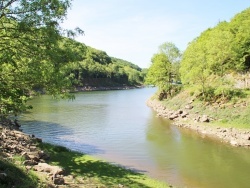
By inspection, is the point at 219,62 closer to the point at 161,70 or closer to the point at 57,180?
the point at 161,70

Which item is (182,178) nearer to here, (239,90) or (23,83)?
(23,83)

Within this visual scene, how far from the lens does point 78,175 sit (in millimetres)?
20719

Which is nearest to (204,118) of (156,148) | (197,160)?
(156,148)

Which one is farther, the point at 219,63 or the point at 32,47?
the point at 219,63

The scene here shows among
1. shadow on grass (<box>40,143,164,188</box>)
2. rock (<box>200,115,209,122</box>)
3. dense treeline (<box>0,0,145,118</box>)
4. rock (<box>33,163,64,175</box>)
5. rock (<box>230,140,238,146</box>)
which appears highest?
dense treeline (<box>0,0,145,118</box>)

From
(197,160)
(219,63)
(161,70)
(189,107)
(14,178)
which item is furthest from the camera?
(161,70)

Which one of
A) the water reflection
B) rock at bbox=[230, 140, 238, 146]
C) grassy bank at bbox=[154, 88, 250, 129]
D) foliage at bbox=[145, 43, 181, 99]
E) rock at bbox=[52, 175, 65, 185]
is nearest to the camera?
rock at bbox=[52, 175, 65, 185]

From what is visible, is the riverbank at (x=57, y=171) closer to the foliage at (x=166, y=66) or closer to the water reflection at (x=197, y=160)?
the water reflection at (x=197, y=160)

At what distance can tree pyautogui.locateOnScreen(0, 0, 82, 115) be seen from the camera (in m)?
15.2

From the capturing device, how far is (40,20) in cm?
1595

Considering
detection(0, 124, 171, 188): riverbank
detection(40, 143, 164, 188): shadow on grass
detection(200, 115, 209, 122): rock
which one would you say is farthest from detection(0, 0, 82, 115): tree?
detection(200, 115, 209, 122): rock

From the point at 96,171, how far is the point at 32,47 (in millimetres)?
11957

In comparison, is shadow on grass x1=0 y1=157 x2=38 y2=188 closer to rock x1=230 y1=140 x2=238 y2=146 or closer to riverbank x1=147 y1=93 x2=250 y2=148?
rock x1=230 y1=140 x2=238 y2=146

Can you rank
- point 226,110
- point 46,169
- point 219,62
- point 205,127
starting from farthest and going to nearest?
1. point 219,62
2. point 226,110
3. point 205,127
4. point 46,169
